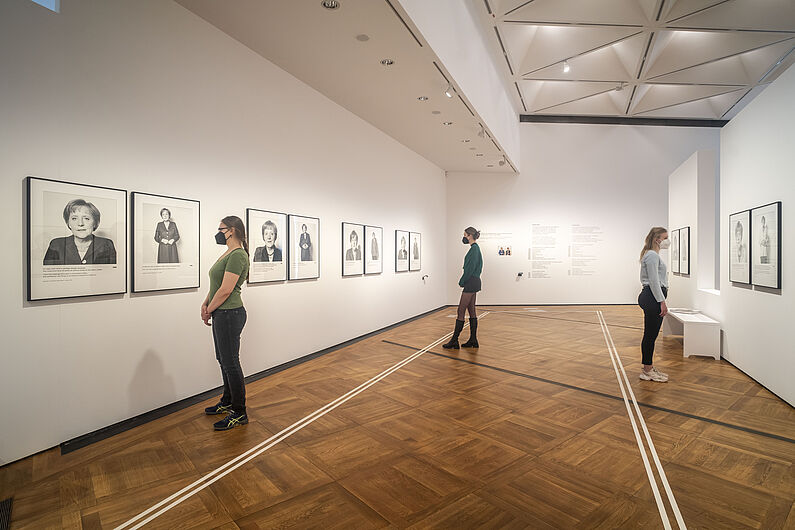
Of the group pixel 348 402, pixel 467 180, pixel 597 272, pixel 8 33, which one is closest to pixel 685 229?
pixel 597 272

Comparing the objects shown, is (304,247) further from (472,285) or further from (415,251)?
(415,251)

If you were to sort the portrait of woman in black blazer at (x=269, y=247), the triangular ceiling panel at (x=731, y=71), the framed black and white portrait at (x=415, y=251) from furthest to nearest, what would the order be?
1. the framed black and white portrait at (x=415, y=251)
2. the triangular ceiling panel at (x=731, y=71)
3. the portrait of woman in black blazer at (x=269, y=247)

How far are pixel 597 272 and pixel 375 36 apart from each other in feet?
34.6

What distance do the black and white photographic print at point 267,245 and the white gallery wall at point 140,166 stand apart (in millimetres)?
135

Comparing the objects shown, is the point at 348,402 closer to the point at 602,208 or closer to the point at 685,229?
the point at 685,229

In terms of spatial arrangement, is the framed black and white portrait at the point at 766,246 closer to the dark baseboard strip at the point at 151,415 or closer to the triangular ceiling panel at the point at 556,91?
the dark baseboard strip at the point at 151,415

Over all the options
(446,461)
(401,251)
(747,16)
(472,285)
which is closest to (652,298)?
(472,285)

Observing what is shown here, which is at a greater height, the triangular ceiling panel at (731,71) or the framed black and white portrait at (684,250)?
the triangular ceiling panel at (731,71)

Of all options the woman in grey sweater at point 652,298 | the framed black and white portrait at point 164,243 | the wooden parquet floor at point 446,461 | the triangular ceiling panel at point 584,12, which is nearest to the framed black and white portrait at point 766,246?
the woman in grey sweater at point 652,298

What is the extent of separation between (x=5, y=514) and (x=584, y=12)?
924cm

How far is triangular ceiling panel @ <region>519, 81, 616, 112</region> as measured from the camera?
32.9 ft

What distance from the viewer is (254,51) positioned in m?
4.78

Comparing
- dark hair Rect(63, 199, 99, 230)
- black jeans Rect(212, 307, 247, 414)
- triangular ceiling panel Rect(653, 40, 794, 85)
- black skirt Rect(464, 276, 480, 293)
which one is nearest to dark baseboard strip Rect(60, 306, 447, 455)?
black jeans Rect(212, 307, 247, 414)

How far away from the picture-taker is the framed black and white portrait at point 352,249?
6.73 metres
